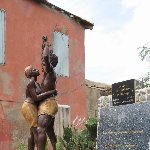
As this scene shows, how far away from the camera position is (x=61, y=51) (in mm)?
14500

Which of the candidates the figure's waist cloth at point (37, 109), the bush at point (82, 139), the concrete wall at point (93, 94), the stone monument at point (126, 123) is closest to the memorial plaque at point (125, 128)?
the stone monument at point (126, 123)

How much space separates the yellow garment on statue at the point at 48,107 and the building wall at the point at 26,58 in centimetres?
615

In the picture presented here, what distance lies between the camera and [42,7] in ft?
46.9

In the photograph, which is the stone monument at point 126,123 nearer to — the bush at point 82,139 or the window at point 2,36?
the bush at point 82,139

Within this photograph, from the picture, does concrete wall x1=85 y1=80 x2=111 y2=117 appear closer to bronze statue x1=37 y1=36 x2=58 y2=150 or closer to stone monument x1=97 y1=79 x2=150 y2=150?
stone monument x1=97 y1=79 x2=150 y2=150

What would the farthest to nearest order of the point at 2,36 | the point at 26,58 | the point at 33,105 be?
the point at 26,58 < the point at 2,36 < the point at 33,105

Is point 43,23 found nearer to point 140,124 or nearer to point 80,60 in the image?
point 80,60

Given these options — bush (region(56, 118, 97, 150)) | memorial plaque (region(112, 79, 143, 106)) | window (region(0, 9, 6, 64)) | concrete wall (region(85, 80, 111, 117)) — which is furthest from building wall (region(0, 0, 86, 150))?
memorial plaque (region(112, 79, 143, 106))

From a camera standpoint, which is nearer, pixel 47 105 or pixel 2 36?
pixel 47 105

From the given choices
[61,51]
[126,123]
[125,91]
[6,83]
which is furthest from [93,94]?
[126,123]

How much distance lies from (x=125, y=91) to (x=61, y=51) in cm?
699

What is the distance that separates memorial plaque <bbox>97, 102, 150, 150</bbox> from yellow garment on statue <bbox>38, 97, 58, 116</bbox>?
5.19 feet

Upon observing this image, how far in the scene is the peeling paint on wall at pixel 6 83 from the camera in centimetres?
1246

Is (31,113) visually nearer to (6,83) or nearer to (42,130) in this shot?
(42,130)
